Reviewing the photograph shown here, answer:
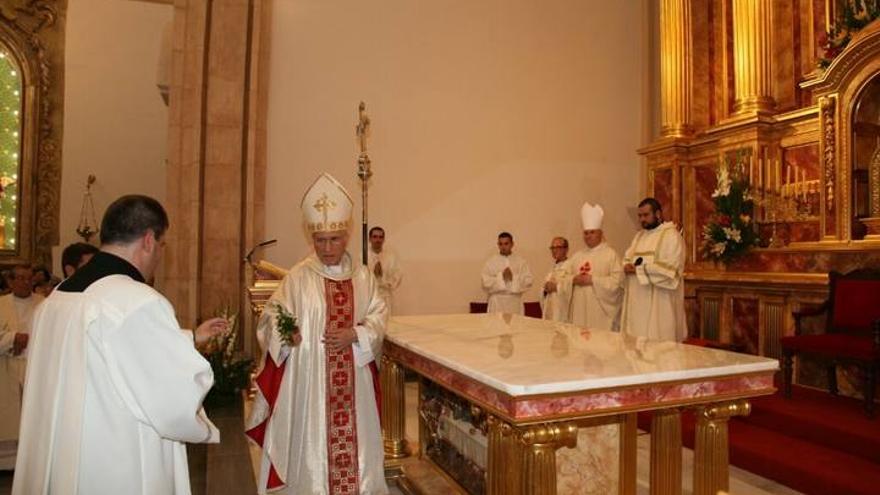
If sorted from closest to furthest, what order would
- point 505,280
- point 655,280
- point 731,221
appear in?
point 655,280 < point 731,221 < point 505,280

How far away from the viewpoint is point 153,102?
10.4 meters

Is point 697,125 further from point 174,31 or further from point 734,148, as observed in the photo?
point 174,31

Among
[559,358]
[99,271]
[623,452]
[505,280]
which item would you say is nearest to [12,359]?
[99,271]

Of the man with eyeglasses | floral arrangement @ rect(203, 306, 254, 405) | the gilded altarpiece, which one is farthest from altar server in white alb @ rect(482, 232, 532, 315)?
floral arrangement @ rect(203, 306, 254, 405)

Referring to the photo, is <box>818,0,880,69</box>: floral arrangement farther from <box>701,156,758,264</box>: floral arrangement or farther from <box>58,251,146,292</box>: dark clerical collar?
<box>58,251,146,292</box>: dark clerical collar

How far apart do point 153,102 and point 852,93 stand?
9651 mm

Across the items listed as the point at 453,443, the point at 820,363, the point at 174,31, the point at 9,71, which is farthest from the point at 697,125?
the point at 9,71

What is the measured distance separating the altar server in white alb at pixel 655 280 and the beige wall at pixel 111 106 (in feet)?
25.2

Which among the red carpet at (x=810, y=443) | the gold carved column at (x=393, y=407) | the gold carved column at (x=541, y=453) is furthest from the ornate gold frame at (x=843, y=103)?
the gold carved column at (x=541, y=453)

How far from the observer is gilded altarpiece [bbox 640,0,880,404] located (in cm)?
639

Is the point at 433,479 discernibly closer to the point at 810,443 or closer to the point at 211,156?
the point at 810,443

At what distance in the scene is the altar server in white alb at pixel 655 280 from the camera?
588cm

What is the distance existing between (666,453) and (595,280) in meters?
3.81

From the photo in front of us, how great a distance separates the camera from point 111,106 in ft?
33.7
